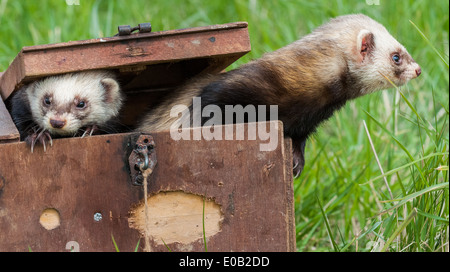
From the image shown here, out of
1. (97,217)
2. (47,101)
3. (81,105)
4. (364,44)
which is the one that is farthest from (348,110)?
(97,217)

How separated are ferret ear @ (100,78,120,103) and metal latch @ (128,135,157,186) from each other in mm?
556

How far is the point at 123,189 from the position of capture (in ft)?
8.20

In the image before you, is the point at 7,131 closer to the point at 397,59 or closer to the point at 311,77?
the point at 311,77

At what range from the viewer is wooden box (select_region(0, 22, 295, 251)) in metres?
2.45

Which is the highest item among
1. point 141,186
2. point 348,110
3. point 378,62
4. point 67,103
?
point 348,110

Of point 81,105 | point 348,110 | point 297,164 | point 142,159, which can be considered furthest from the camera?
point 348,110

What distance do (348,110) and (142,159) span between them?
2286 millimetres

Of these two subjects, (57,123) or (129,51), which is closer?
(129,51)

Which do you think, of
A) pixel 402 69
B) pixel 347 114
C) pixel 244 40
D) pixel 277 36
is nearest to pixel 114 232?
pixel 244 40

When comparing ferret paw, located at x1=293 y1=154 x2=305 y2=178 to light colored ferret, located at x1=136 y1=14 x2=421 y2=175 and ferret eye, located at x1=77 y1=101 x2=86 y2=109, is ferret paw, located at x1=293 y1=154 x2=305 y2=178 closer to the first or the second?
light colored ferret, located at x1=136 y1=14 x2=421 y2=175

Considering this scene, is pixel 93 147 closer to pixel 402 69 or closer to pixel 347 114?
pixel 402 69

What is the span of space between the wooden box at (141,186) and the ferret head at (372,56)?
1.66 feet

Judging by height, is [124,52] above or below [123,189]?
above
